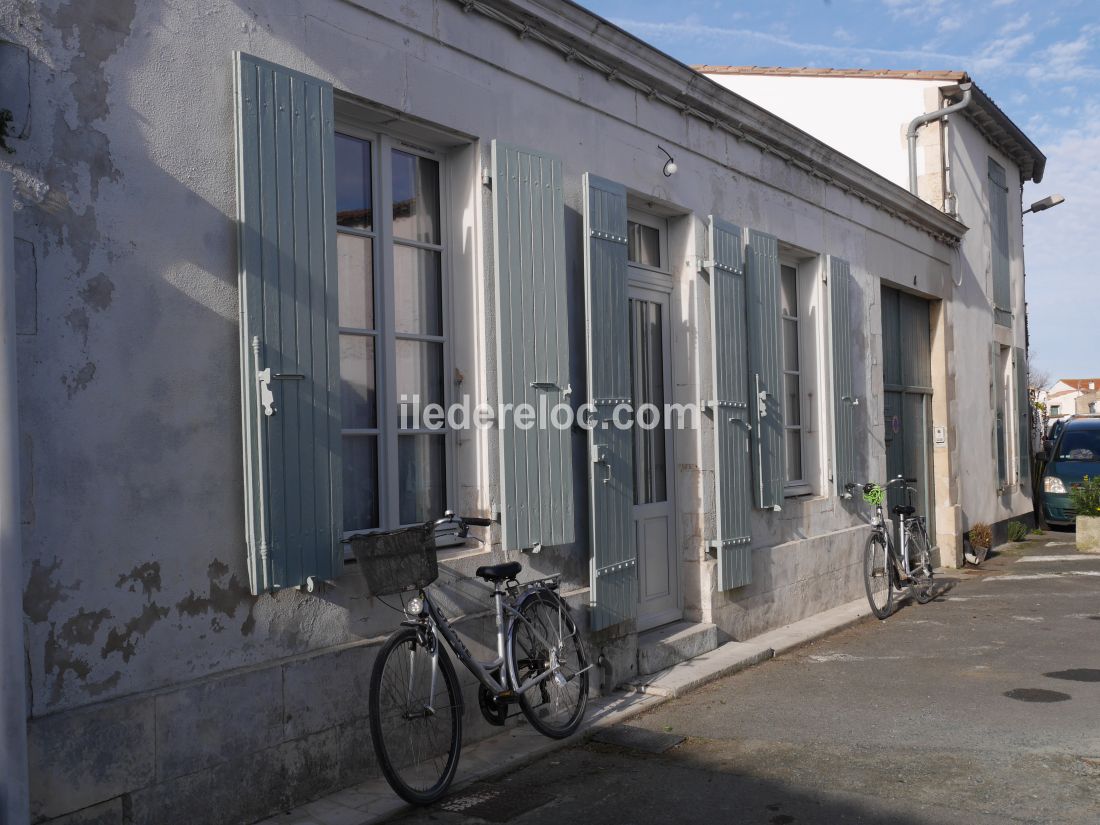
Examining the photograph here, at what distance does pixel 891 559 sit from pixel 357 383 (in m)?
5.82

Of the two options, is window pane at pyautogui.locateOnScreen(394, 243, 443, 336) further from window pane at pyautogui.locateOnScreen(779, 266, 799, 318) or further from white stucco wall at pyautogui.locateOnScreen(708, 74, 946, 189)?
white stucco wall at pyautogui.locateOnScreen(708, 74, 946, 189)

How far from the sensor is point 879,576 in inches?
349

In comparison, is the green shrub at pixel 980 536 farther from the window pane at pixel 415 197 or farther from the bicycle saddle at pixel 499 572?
the window pane at pixel 415 197

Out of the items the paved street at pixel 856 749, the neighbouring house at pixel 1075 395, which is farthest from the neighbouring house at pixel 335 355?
the neighbouring house at pixel 1075 395

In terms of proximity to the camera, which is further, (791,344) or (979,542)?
(979,542)

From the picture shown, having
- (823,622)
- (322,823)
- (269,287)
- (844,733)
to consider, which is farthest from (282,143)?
(823,622)

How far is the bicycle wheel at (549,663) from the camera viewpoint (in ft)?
16.7

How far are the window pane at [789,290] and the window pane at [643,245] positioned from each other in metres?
2.09

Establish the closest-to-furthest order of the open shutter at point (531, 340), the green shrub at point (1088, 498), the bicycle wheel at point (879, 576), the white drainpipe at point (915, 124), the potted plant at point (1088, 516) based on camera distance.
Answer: the open shutter at point (531, 340)
the bicycle wheel at point (879, 576)
the white drainpipe at point (915, 124)
the potted plant at point (1088, 516)
the green shrub at point (1088, 498)

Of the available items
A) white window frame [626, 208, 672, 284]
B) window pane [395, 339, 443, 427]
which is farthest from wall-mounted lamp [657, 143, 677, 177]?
window pane [395, 339, 443, 427]

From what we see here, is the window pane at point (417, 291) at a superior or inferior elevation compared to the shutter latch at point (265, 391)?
superior

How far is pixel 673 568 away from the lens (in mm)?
7316

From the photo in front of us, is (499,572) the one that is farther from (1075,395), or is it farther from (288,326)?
(1075,395)

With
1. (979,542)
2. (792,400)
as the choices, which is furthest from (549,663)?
(979,542)
